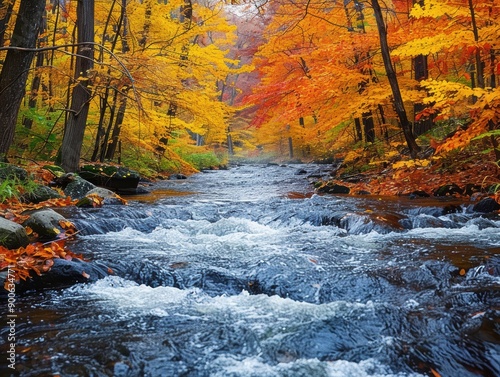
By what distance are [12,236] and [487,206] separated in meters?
6.78

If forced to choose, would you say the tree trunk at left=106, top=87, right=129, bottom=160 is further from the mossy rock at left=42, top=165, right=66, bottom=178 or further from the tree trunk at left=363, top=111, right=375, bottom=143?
the tree trunk at left=363, top=111, right=375, bottom=143

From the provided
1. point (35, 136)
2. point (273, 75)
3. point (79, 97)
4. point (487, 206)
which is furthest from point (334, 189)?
point (35, 136)

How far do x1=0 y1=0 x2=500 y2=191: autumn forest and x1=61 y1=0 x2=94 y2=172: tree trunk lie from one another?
0.09 ft

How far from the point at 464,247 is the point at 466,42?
437 centimetres

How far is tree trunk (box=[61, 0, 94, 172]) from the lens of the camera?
916 centimetres

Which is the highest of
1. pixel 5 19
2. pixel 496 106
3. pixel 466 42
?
pixel 5 19

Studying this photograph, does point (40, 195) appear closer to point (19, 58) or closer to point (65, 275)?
point (19, 58)

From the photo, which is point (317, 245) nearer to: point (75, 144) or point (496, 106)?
point (496, 106)

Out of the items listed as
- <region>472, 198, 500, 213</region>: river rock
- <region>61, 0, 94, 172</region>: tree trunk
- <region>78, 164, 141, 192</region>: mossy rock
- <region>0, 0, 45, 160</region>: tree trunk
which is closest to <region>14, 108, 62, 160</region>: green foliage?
<region>61, 0, 94, 172</region>: tree trunk

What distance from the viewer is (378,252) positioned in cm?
499

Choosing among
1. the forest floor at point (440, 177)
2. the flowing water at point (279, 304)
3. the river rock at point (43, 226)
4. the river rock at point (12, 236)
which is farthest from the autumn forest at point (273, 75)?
the river rock at point (12, 236)

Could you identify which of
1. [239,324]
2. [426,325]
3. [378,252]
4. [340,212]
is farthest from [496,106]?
[239,324]

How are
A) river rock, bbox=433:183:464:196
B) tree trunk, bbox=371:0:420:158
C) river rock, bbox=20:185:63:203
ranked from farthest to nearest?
tree trunk, bbox=371:0:420:158, river rock, bbox=433:183:464:196, river rock, bbox=20:185:63:203

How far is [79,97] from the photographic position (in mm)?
9555
